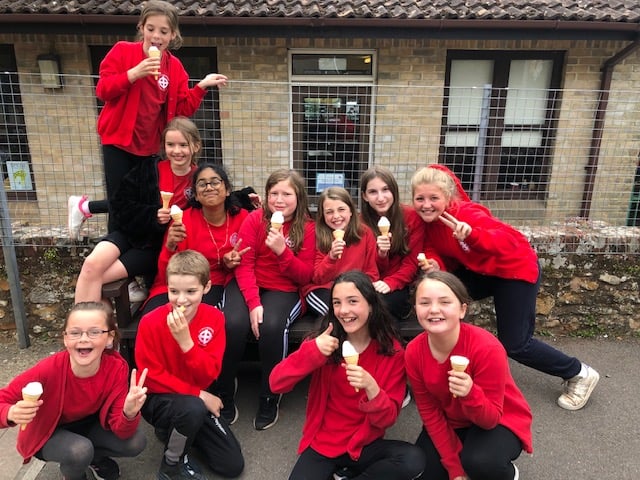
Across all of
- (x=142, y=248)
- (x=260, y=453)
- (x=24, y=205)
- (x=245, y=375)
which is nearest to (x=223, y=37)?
(x=24, y=205)

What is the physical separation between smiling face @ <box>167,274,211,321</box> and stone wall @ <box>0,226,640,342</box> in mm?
1939

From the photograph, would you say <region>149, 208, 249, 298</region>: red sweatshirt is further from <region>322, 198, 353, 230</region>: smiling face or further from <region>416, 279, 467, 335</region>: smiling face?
<region>416, 279, 467, 335</region>: smiling face

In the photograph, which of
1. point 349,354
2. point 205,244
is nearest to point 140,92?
point 205,244

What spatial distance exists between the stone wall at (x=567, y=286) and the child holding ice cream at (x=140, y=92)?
46.8 inches

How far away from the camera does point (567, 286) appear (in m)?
4.39

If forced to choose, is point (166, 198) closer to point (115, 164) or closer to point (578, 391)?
point (115, 164)

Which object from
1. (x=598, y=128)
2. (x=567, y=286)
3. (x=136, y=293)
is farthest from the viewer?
→ (x=598, y=128)

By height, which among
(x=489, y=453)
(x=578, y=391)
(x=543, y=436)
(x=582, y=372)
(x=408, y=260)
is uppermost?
(x=408, y=260)

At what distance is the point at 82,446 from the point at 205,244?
1425 mm

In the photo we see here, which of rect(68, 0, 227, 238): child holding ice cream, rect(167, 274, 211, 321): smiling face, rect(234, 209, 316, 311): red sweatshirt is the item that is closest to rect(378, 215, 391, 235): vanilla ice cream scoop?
rect(234, 209, 316, 311): red sweatshirt

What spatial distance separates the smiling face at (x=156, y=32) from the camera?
Result: 3.25 metres

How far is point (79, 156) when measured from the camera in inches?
231

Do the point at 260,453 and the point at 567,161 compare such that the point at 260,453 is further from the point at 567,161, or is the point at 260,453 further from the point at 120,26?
the point at 120,26

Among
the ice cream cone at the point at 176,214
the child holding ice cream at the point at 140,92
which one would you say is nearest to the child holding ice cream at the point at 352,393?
the ice cream cone at the point at 176,214
